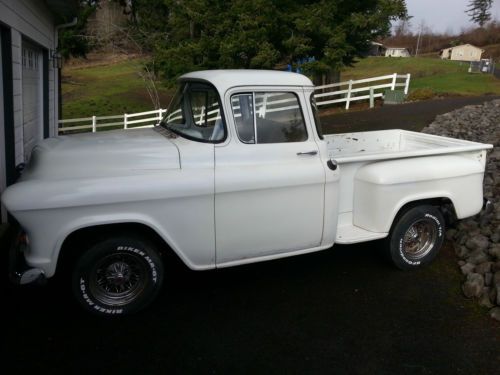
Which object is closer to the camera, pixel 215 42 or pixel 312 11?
pixel 312 11

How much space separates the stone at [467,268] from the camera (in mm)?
4913

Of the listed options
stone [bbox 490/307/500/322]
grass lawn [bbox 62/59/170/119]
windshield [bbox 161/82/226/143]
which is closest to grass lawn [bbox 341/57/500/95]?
grass lawn [bbox 62/59/170/119]

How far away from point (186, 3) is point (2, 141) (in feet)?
46.4

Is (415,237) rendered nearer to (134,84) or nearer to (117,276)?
(117,276)

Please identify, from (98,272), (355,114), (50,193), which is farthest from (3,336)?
(355,114)

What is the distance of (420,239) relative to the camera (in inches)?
202

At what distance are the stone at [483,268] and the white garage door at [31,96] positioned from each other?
704 cm

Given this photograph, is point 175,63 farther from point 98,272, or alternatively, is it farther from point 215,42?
point 98,272

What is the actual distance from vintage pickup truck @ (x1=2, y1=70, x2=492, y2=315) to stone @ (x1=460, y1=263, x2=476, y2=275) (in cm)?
72

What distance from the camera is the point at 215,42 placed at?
17.9 m

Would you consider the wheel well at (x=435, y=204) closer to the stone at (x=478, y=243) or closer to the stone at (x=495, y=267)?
the stone at (x=478, y=243)

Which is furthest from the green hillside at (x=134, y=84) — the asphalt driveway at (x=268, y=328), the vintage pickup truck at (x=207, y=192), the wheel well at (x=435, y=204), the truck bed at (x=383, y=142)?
Result: the asphalt driveway at (x=268, y=328)

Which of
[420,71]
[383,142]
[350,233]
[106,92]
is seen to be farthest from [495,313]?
[420,71]

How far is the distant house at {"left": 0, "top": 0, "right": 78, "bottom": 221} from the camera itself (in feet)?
20.4
